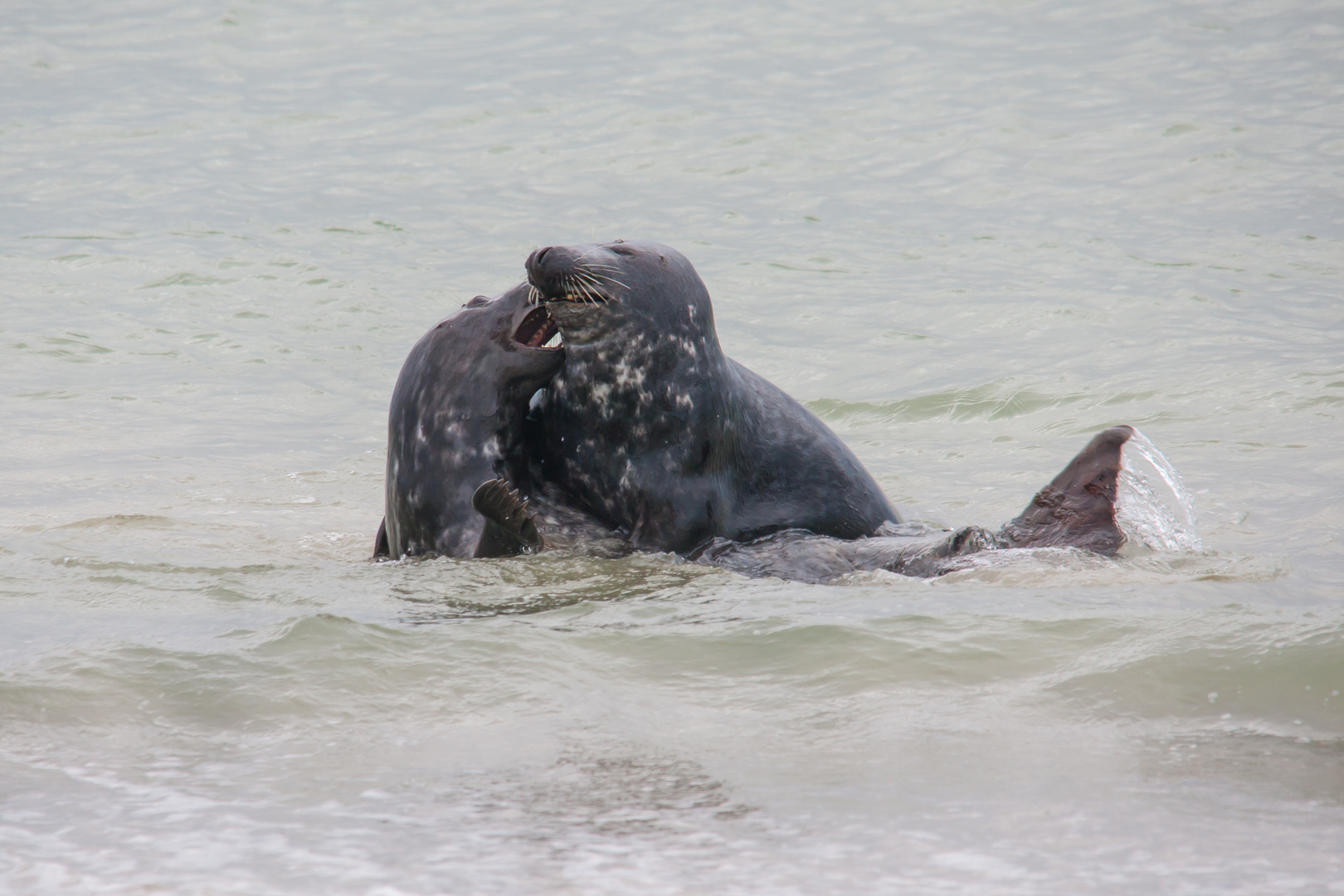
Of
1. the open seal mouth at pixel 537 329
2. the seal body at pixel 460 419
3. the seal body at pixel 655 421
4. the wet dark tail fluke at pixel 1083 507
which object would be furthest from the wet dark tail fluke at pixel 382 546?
the wet dark tail fluke at pixel 1083 507

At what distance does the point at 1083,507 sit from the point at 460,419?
2.01 meters

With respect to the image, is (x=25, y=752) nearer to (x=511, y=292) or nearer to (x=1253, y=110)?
(x=511, y=292)

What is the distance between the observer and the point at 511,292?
4812 millimetres

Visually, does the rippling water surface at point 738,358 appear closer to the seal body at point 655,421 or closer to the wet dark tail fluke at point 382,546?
the wet dark tail fluke at point 382,546

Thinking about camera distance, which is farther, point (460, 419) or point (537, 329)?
point (537, 329)

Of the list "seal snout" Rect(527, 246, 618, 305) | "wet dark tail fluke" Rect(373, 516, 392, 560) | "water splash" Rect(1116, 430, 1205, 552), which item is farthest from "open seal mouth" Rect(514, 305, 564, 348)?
"water splash" Rect(1116, 430, 1205, 552)

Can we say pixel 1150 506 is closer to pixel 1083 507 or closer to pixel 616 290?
pixel 1083 507

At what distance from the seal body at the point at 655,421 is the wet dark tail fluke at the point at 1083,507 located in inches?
28.7

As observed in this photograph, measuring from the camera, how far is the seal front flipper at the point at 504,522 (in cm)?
418

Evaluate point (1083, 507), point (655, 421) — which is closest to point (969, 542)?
point (1083, 507)

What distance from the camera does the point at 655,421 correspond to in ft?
15.2

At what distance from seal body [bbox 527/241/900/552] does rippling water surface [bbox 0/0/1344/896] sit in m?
0.33

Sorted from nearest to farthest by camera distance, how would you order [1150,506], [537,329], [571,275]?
[571,275] < [1150,506] < [537,329]

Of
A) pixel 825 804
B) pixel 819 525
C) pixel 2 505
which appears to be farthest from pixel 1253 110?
pixel 825 804
